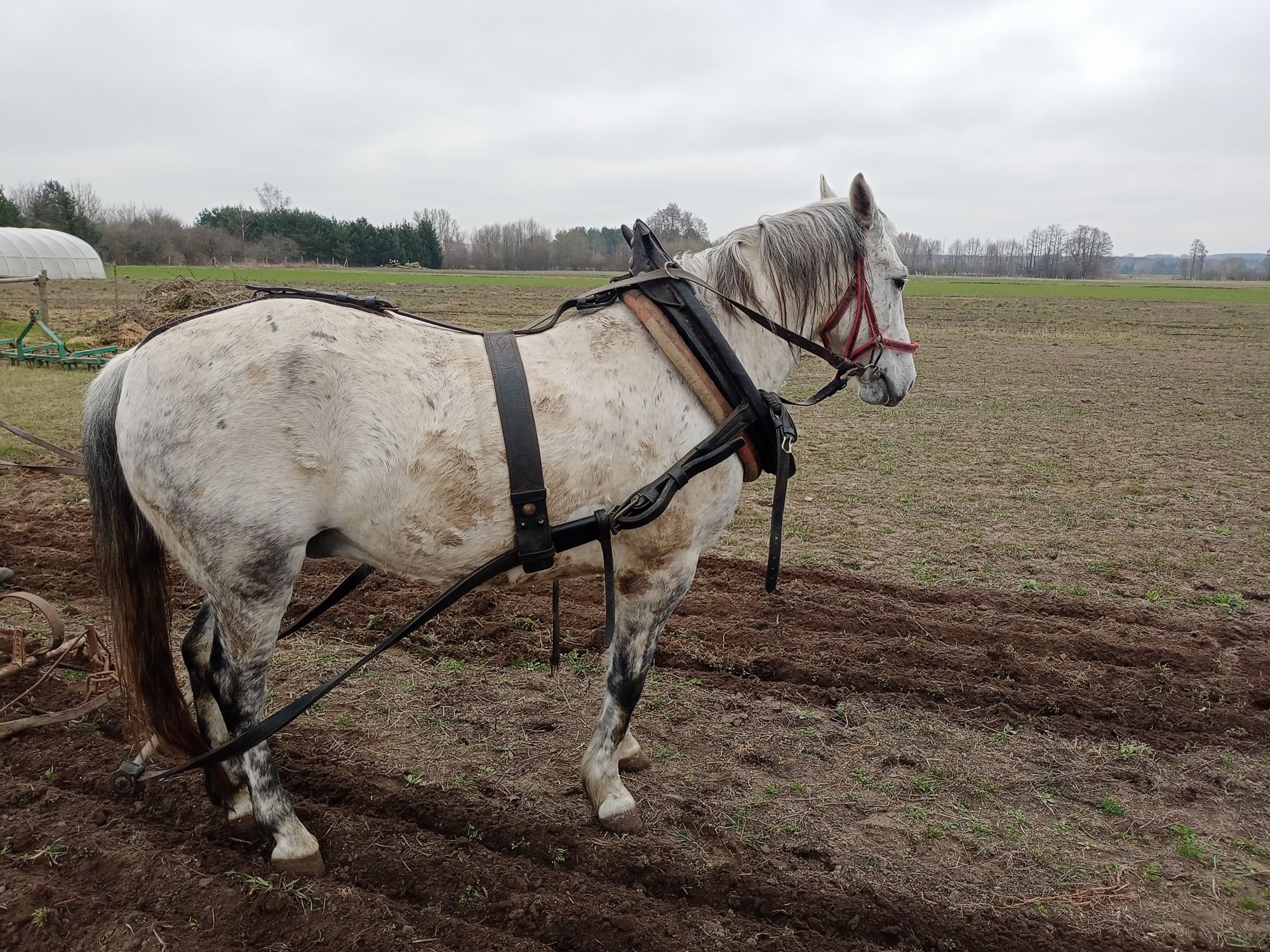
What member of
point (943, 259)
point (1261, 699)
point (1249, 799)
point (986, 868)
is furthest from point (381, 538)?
point (943, 259)

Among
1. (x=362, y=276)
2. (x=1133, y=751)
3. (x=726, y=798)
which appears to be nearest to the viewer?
(x=726, y=798)

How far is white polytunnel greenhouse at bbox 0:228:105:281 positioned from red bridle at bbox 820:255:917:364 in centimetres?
5031

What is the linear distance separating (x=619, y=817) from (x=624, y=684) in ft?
1.95

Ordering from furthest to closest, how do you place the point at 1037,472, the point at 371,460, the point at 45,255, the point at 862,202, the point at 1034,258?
1. the point at 1034,258
2. the point at 45,255
3. the point at 1037,472
4. the point at 862,202
5. the point at 371,460

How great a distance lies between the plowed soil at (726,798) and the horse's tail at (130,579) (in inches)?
21.0

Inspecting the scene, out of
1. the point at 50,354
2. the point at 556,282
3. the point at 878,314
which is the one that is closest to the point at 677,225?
the point at 878,314

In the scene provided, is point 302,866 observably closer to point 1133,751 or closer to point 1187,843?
point 1187,843

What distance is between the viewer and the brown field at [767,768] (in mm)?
2975

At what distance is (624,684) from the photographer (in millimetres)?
3496

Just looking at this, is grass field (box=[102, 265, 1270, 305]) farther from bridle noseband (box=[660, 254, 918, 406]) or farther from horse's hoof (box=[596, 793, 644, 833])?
horse's hoof (box=[596, 793, 644, 833])

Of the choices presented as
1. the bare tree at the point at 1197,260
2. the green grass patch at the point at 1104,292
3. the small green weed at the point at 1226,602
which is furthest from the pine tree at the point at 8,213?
the bare tree at the point at 1197,260

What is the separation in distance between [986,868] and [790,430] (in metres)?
2.02

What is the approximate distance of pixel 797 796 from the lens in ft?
12.4

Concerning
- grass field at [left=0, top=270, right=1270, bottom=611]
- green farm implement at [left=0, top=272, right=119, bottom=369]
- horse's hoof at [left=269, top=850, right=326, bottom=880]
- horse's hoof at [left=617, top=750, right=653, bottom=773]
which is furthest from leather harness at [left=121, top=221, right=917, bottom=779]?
green farm implement at [left=0, top=272, right=119, bottom=369]
